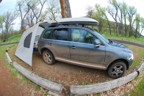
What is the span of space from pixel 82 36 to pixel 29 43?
342 cm

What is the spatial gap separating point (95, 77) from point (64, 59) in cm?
167

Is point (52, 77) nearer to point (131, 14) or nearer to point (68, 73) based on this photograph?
point (68, 73)

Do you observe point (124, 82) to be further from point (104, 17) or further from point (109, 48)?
point (104, 17)

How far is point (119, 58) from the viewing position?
9.60 meters

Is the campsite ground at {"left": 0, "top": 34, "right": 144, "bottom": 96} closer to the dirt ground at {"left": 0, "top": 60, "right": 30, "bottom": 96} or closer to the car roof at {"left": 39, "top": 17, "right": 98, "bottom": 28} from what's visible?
the dirt ground at {"left": 0, "top": 60, "right": 30, "bottom": 96}

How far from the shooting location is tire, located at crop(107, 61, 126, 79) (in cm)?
976

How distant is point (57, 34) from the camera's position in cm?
1111

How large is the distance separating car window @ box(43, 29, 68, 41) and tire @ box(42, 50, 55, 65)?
2.58ft

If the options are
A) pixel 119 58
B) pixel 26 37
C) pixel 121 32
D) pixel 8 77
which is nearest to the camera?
pixel 119 58

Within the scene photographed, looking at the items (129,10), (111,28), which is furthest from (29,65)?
(129,10)

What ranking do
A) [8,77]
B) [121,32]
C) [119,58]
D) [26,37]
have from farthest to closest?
[121,32] < [26,37] < [8,77] < [119,58]

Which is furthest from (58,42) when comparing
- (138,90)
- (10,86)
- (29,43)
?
(138,90)

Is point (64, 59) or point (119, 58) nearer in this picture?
point (119, 58)

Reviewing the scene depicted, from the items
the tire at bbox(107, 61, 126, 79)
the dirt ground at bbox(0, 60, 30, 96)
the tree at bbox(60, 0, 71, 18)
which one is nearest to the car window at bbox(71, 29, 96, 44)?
the tire at bbox(107, 61, 126, 79)
